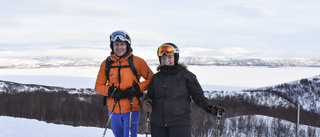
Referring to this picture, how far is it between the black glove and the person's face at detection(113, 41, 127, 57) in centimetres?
49

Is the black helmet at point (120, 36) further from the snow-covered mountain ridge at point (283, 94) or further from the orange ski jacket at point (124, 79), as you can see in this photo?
the snow-covered mountain ridge at point (283, 94)

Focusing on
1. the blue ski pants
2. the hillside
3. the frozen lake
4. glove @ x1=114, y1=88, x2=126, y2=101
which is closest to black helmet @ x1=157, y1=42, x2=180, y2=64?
glove @ x1=114, y1=88, x2=126, y2=101

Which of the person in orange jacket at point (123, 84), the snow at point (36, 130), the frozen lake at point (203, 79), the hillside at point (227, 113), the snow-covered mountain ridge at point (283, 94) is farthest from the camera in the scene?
the frozen lake at point (203, 79)

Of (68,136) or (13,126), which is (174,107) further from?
(13,126)

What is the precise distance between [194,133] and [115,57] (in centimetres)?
737

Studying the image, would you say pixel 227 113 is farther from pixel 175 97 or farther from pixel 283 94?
pixel 175 97

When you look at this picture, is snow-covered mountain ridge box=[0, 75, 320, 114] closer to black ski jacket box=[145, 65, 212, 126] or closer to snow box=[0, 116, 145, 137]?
snow box=[0, 116, 145, 137]

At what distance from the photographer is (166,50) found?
3.08 meters

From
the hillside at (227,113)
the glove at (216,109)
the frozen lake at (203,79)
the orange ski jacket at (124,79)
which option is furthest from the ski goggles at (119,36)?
the frozen lake at (203,79)

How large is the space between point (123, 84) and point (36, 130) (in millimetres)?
3762

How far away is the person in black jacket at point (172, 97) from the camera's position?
292 centimetres

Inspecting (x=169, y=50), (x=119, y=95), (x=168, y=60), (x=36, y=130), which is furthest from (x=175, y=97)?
(x=36, y=130)

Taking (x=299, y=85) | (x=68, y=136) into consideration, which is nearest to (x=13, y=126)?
(x=68, y=136)

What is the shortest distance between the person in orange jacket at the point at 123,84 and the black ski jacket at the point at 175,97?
39cm
